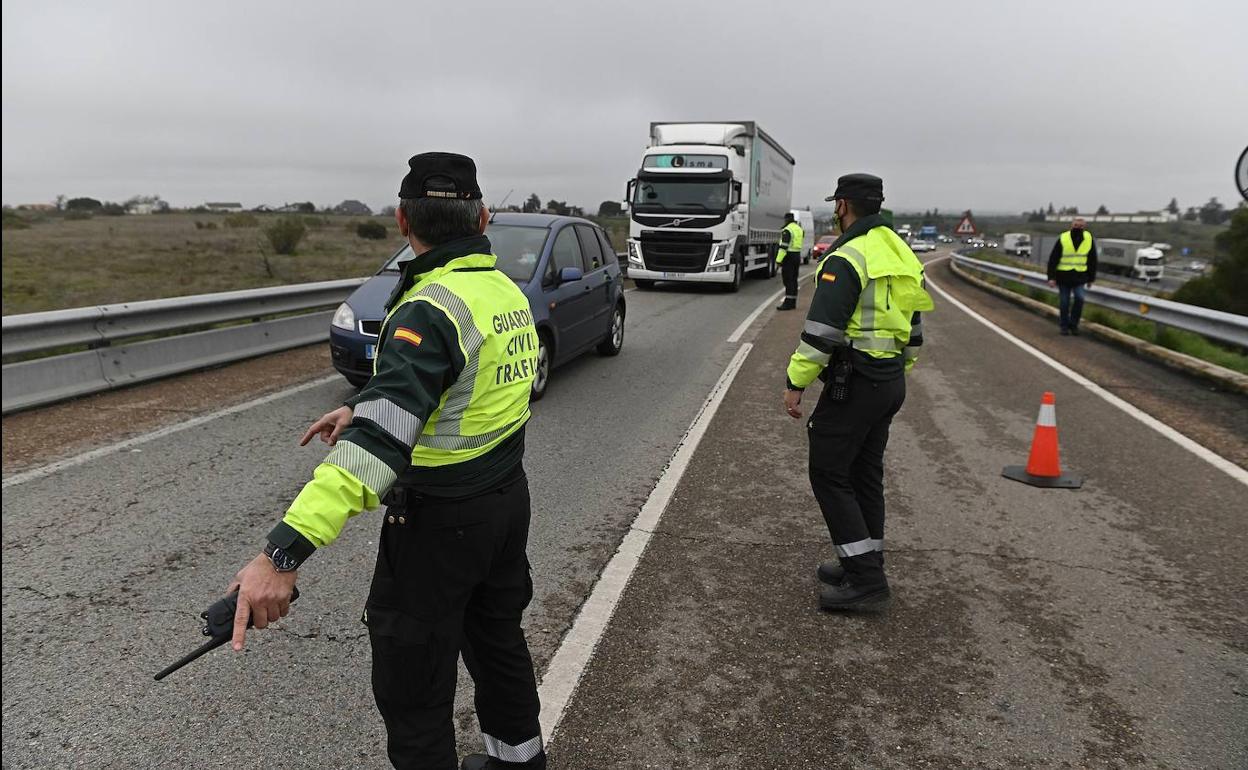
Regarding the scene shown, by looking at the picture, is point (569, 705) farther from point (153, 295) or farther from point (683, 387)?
point (153, 295)

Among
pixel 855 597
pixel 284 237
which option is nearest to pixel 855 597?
pixel 855 597

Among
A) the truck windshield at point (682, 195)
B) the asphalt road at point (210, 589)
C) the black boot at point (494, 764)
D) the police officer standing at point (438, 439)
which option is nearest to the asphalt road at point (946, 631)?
the black boot at point (494, 764)

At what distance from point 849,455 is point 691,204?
16.7 m

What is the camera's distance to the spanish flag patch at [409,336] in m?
1.99

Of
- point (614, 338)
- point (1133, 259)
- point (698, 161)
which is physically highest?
point (698, 161)

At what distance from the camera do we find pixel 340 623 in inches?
141

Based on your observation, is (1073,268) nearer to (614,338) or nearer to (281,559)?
(614,338)

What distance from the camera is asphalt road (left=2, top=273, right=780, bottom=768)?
111 inches

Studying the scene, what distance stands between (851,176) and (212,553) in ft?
12.3

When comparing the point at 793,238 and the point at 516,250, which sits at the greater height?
the point at 793,238

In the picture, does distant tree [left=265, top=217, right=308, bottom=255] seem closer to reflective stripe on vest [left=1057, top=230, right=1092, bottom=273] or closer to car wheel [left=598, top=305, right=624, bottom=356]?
car wheel [left=598, top=305, right=624, bottom=356]

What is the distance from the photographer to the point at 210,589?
389 centimetres

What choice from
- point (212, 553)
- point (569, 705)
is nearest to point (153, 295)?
point (212, 553)

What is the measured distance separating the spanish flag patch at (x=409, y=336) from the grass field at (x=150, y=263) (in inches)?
617
